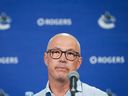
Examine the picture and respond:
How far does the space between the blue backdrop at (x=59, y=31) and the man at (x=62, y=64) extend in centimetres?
56

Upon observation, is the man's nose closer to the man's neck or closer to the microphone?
the man's neck

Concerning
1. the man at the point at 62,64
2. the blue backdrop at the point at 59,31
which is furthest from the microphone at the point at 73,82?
the blue backdrop at the point at 59,31

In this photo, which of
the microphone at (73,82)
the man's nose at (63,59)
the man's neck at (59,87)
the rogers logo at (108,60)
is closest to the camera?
the microphone at (73,82)

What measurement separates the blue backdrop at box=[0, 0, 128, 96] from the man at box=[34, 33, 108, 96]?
21.9 inches

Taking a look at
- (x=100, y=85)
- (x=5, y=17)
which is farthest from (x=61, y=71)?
(x=5, y=17)

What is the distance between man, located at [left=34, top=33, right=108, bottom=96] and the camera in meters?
1.87

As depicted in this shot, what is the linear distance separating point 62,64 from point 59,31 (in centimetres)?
76

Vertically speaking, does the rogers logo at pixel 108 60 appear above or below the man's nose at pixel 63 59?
above

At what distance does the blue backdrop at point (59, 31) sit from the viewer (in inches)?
102

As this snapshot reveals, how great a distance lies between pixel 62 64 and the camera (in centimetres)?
187

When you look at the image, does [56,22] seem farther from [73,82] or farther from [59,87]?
[73,82]

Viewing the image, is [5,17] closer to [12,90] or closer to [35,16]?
[35,16]

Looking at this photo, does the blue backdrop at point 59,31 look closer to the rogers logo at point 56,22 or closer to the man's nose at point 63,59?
the rogers logo at point 56,22

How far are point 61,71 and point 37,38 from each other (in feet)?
2.58
